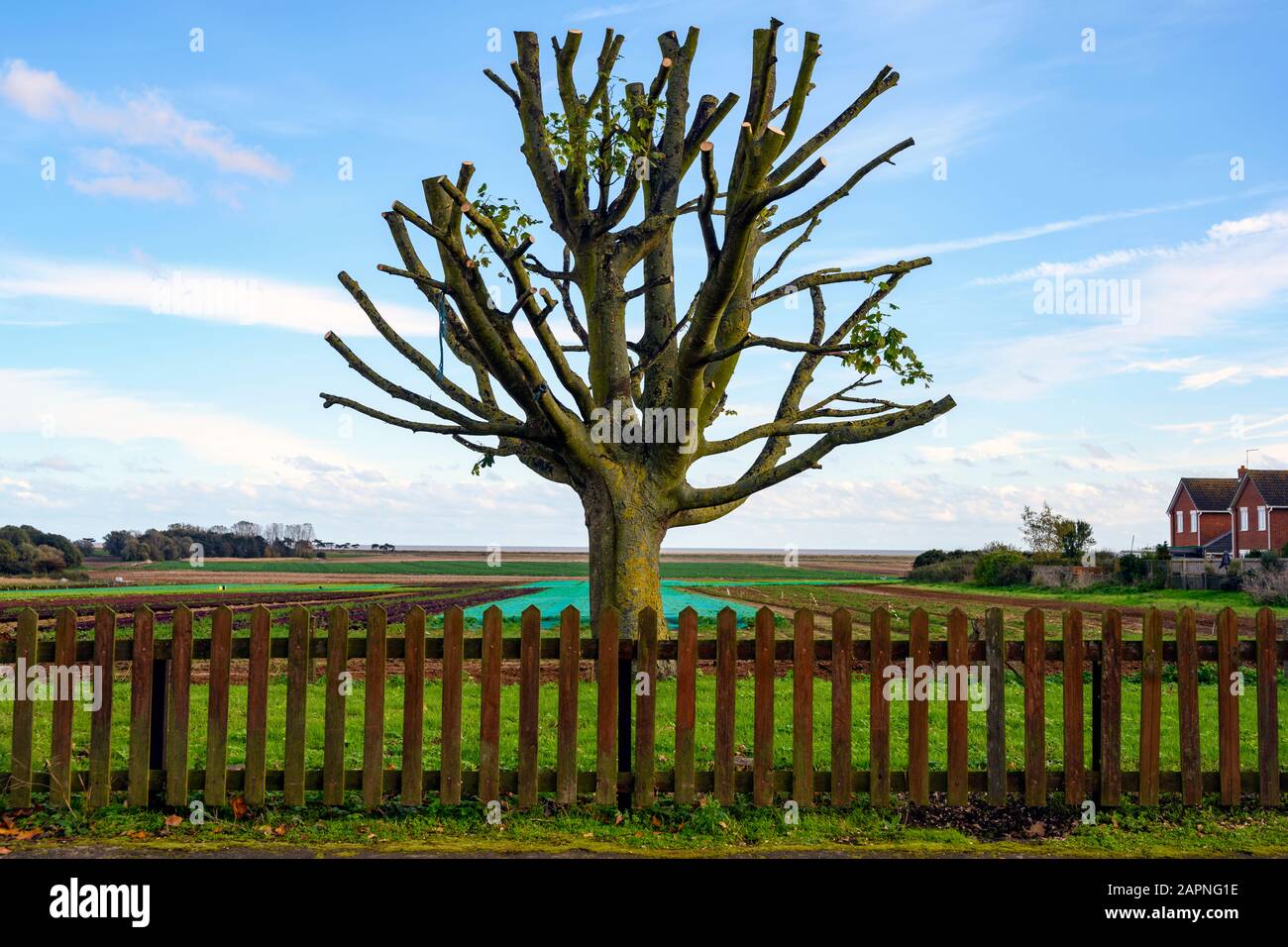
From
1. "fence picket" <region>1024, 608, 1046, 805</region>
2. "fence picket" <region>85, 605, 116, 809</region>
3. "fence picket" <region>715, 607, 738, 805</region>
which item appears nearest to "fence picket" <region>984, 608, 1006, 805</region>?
"fence picket" <region>1024, 608, 1046, 805</region>

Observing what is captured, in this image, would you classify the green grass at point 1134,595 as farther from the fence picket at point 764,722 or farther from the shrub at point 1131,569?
the fence picket at point 764,722

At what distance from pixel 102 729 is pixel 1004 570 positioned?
4934cm

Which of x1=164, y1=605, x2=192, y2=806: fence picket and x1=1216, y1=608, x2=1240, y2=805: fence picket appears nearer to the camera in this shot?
x1=164, y1=605, x2=192, y2=806: fence picket

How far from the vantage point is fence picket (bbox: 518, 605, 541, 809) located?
7477 mm

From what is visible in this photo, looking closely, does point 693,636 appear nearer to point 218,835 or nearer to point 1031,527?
point 218,835

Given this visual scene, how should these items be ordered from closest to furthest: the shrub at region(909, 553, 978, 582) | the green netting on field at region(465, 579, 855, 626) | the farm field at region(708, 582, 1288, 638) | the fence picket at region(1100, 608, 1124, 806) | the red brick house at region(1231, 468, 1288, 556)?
the fence picket at region(1100, 608, 1124, 806), the green netting on field at region(465, 579, 855, 626), the farm field at region(708, 582, 1288, 638), the red brick house at region(1231, 468, 1288, 556), the shrub at region(909, 553, 978, 582)

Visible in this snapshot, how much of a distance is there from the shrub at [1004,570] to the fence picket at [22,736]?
48.8 meters

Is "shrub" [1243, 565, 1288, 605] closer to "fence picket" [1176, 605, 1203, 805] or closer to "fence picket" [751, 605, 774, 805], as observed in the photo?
"fence picket" [1176, 605, 1203, 805]

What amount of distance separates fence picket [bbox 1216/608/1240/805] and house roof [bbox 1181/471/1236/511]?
214ft

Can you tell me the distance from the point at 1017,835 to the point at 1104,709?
137 centimetres

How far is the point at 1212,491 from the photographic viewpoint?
6619 cm

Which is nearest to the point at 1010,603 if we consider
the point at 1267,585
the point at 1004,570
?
the point at 1267,585

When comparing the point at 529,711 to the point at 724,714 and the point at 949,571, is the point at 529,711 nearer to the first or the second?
the point at 724,714
